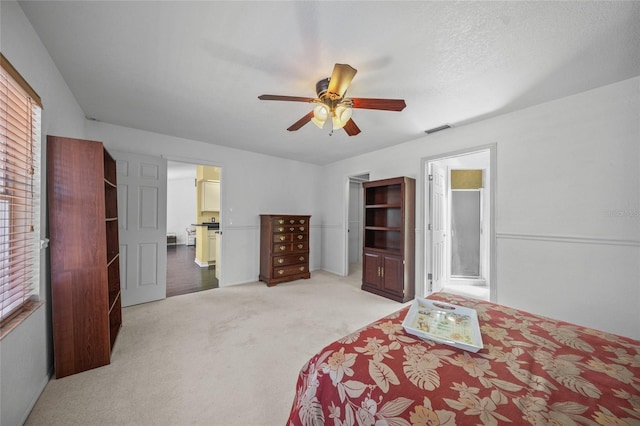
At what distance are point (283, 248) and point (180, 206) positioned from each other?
6.68 metres

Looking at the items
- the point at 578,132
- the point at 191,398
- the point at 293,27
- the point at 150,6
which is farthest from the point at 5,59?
the point at 578,132

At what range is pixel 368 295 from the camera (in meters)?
3.55

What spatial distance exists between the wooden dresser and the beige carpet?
2.50 ft

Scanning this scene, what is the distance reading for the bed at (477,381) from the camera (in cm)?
65

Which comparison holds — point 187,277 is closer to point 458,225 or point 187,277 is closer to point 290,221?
point 290,221

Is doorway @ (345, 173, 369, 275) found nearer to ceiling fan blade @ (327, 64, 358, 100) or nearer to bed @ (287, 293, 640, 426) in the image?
ceiling fan blade @ (327, 64, 358, 100)

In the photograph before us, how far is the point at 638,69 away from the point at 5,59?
4227 millimetres

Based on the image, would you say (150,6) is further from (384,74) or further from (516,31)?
(516,31)

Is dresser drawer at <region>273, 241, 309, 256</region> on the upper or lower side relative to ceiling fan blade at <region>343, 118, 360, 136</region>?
lower

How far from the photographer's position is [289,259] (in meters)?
4.24

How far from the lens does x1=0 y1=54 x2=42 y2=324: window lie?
4.02 feet

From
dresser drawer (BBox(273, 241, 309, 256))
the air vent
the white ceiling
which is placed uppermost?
the white ceiling

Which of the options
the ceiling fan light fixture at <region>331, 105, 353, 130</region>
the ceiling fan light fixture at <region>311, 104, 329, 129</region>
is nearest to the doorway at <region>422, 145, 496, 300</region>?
the ceiling fan light fixture at <region>331, 105, 353, 130</region>

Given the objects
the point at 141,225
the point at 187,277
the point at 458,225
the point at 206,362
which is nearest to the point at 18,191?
the point at 206,362
